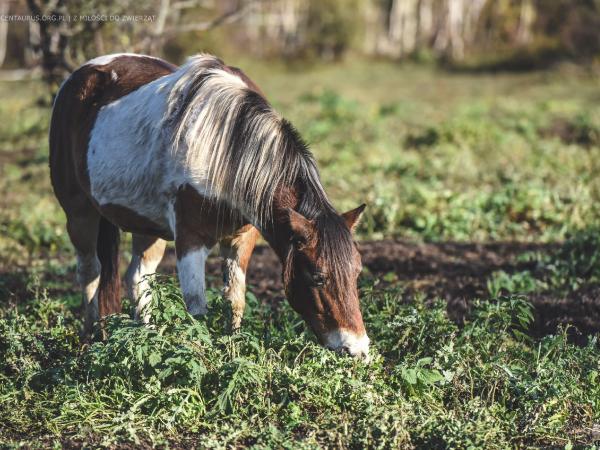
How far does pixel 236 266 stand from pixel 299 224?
988 mm

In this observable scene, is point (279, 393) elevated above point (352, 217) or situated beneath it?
situated beneath

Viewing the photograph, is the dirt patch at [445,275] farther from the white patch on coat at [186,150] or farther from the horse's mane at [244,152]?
the horse's mane at [244,152]

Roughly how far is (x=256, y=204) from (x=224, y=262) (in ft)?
2.61

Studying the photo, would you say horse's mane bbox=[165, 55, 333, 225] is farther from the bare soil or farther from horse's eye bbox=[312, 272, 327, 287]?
the bare soil

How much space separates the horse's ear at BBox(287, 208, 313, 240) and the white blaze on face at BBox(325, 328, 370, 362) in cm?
49

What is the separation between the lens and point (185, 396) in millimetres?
3682

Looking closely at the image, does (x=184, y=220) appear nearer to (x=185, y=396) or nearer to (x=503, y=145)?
(x=185, y=396)

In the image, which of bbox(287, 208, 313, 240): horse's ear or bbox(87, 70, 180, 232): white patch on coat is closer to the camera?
bbox(287, 208, 313, 240): horse's ear

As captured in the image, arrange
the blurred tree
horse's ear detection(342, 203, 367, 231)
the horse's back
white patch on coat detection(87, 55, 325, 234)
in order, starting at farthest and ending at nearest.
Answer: the blurred tree, the horse's back, white patch on coat detection(87, 55, 325, 234), horse's ear detection(342, 203, 367, 231)

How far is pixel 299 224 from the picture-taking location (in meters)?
3.63

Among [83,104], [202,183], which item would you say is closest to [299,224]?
[202,183]

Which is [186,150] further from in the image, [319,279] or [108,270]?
[108,270]

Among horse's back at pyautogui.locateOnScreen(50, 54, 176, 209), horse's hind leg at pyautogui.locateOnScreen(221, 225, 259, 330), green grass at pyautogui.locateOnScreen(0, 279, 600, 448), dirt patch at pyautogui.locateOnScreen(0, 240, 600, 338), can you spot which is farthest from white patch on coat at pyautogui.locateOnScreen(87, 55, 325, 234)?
dirt patch at pyautogui.locateOnScreen(0, 240, 600, 338)

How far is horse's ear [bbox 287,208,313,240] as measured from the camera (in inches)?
143
